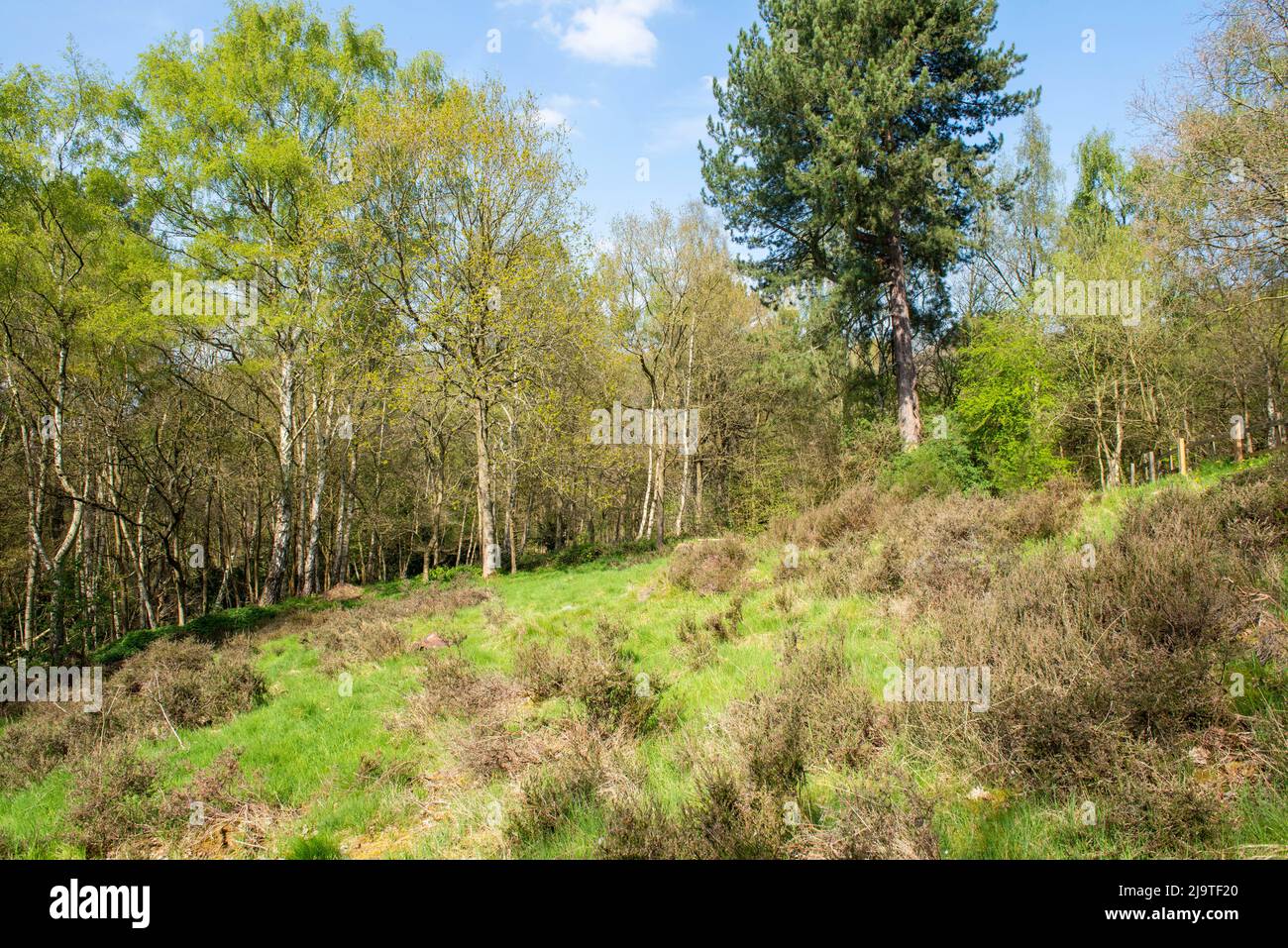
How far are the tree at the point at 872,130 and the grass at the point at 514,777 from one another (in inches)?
392

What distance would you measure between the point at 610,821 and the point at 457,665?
4.60 metres

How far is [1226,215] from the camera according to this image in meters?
11.0

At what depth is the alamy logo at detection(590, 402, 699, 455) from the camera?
24.0m

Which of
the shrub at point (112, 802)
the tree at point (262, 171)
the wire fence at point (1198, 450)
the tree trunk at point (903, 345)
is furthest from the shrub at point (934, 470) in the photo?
the tree at point (262, 171)

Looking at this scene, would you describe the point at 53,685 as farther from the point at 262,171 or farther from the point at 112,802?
the point at 262,171

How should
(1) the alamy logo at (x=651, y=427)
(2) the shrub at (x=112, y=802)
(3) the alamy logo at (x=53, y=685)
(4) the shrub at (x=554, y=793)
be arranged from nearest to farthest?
(4) the shrub at (x=554, y=793) < (2) the shrub at (x=112, y=802) < (3) the alamy logo at (x=53, y=685) < (1) the alamy logo at (x=651, y=427)

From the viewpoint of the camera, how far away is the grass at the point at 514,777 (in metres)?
3.01

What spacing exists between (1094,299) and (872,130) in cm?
1221

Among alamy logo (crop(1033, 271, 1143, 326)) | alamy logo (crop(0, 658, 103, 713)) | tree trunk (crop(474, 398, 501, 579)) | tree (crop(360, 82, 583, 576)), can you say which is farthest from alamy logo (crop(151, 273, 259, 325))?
alamy logo (crop(1033, 271, 1143, 326))

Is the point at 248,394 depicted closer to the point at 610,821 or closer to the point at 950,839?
the point at 610,821

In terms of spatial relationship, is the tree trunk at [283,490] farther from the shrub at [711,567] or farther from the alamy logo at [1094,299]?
the alamy logo at [1094,299]
